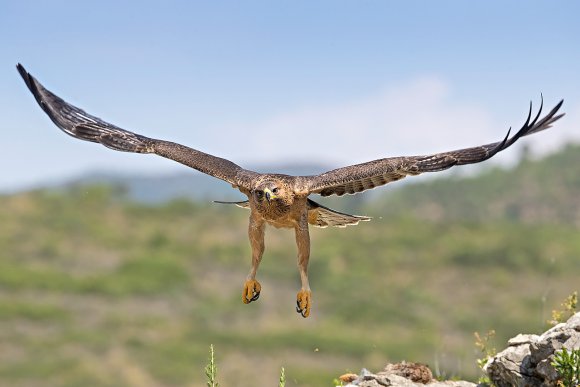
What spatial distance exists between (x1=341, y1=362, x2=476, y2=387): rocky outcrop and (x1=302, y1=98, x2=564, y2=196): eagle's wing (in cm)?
240

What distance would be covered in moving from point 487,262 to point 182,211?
20585 mm

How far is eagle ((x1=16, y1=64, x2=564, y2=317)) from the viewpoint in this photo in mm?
11344

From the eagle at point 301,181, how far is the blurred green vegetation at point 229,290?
77.6 ft

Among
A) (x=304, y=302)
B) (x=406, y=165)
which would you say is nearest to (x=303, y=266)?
(x=304, y=302)

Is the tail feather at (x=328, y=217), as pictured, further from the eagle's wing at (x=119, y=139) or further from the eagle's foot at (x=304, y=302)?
the eagle's foot at (x=304, y=302)

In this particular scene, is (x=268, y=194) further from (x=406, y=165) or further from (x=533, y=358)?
(x=533, y=358)

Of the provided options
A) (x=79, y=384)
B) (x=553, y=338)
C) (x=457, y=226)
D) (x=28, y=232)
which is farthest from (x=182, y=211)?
(x=553, y=338)

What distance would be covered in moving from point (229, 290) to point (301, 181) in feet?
127

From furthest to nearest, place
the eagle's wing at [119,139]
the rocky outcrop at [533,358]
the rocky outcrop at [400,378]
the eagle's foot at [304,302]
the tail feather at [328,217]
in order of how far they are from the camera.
A: 1. the tail feather at [328,217]
2. the eagle's wing at [119,139]
3. the eagle's foot at [304,302]
4. the rocky outcrop at [400,378]
5. the rocky outcrop at [533,358]

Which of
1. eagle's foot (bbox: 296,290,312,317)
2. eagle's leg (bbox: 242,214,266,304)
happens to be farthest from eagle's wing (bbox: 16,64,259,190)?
eagle's foot (bbox: 296,290,312,317)

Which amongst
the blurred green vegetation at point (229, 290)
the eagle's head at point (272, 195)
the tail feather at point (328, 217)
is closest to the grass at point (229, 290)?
the blurred green vegetation at point (229, 290)

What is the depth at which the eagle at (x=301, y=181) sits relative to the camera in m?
11.3

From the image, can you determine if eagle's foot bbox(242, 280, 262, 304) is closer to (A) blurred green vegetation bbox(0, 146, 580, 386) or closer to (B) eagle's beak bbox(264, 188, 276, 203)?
(B) eagle's beak bbox(264, 188, 276, 203)

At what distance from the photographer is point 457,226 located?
58719 mm
